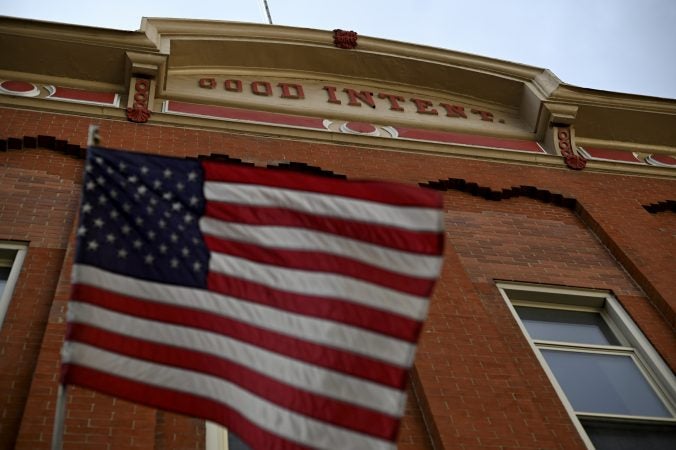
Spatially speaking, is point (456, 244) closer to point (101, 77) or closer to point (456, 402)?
point (456, 402)

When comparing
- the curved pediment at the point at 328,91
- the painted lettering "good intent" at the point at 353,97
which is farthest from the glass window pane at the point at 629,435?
the painted lettering "good intent" at the point at 353,97

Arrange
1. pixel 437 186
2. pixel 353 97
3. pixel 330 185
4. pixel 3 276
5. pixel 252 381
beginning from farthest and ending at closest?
pixel 353 97
pixel 437 186
pixel 3 276
pixel 330 185
pixel 252 381

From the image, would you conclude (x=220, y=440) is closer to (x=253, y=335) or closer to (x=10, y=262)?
(x=253, y=335)

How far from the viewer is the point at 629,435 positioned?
22.5ft

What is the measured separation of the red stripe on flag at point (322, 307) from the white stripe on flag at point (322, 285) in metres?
0.03

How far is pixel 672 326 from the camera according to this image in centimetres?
816

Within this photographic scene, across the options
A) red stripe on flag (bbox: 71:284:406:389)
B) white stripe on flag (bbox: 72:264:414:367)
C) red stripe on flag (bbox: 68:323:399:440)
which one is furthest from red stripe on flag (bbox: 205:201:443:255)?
red stripe on flag (bbox: 68:323:399:440)

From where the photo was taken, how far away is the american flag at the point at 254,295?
4047mm

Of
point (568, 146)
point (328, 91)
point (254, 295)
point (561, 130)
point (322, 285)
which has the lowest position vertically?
point (322, 285)

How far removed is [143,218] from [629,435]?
4593mm

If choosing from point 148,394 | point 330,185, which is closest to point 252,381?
point 148,394

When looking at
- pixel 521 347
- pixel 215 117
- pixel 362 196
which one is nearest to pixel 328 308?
pixel 362 196

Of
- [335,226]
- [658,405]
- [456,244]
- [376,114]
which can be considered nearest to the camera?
[335,226]

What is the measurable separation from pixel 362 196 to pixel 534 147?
25.2 feet
